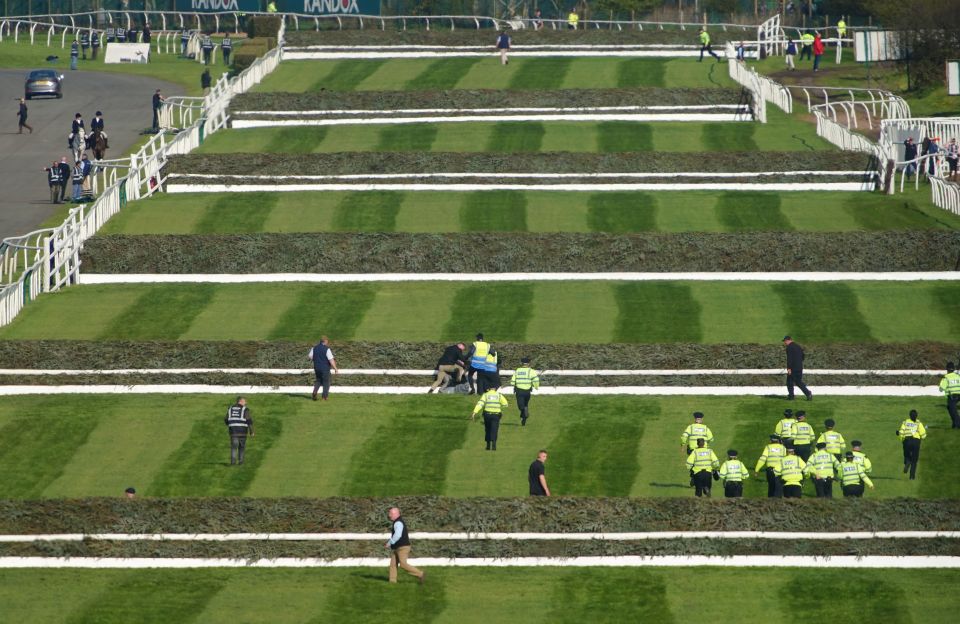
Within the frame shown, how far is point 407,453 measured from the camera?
3384 centimetres

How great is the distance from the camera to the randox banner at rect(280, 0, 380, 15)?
9400 cm

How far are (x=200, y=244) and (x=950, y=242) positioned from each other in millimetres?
21448

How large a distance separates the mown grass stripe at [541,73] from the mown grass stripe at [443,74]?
8.51 ft

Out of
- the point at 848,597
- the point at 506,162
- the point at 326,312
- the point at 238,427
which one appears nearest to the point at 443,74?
the point at 506,162

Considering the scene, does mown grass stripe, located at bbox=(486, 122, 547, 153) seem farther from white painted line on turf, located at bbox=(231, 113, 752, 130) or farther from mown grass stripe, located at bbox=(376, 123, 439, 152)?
mown grass stripe, located at bbox=(376, 123, 439, 152)

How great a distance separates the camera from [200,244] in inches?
1941

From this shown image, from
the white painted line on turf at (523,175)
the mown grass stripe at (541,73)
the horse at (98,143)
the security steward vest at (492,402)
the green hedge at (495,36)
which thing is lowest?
the security steward vest at (492,402)

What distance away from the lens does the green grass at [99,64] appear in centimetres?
8451

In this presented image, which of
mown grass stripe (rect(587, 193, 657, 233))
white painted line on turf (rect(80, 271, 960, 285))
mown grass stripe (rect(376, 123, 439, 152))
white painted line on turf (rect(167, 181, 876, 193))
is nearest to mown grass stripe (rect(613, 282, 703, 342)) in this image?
white painted line on turf (rect(80, 271, 960, 285))

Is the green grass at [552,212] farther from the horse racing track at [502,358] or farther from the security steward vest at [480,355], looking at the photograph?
the security steward vest at [480,355]

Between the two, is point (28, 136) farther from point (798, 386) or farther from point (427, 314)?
point (798, 386)

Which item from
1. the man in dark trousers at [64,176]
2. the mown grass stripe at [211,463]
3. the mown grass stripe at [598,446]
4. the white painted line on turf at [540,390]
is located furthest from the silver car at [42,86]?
the mown grass stripe at [598,446]

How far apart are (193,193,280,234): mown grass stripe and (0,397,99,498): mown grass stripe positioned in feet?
52.4

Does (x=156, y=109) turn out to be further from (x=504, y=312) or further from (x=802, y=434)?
(x=802, y=434)
